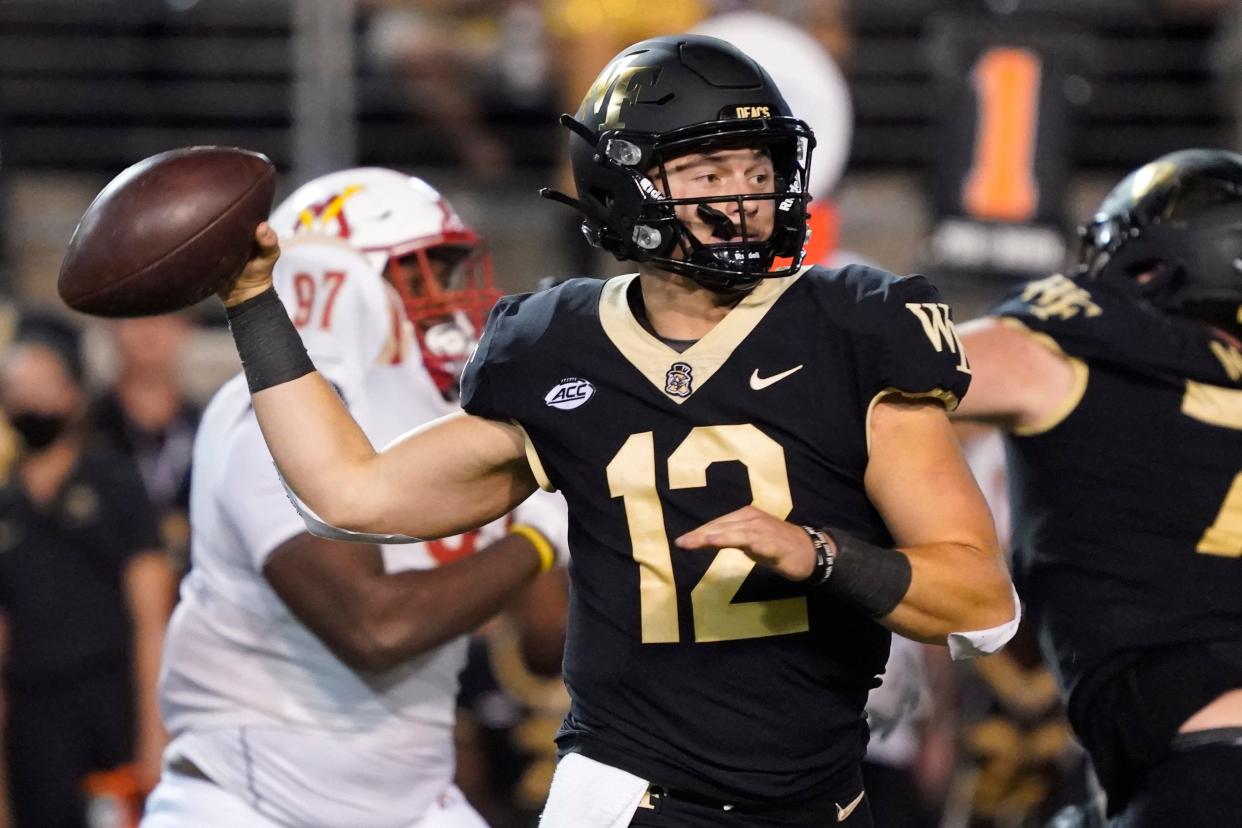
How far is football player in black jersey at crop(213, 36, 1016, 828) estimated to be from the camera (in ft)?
9.16

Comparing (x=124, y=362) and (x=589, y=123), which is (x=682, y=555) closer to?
(x=589, y=123)

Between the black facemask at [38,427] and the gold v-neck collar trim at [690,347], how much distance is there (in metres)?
3.52

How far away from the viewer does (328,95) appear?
792 centimetres

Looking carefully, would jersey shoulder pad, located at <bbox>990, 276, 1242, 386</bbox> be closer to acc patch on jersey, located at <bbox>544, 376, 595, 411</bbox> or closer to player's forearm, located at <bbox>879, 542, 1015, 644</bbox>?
player's forearm, located at <bbox>879, 542, 1015, 644</bbox>

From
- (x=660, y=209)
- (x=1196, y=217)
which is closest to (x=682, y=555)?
(x=660, y=209)

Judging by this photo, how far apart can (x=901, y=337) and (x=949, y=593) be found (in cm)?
38

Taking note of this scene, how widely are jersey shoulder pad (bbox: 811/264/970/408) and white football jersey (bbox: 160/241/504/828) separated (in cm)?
118

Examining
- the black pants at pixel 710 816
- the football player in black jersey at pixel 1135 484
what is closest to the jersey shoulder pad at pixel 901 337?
the black pants at pixel 710 816

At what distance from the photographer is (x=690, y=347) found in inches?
114

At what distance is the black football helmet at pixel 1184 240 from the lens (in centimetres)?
374

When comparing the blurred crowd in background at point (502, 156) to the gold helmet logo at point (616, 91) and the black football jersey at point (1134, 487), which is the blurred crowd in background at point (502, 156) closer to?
the black football jersey at point (1134, 487)

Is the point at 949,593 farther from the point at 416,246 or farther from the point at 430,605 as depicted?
the point at 416,246

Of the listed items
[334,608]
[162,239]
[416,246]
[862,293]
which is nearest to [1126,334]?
[862,293]

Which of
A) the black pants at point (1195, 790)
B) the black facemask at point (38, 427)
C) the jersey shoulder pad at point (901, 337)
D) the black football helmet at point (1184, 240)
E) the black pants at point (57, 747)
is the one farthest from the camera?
the black facemask at point (38, 427)
